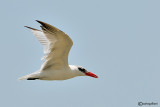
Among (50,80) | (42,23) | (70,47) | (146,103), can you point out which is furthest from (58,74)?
(146,103)

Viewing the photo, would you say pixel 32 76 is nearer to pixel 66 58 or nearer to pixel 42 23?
pixel 66 58

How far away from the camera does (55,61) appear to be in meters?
12.6

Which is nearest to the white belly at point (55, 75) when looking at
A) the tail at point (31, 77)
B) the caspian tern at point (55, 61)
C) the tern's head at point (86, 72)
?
the caspian tern at point (55, 61)

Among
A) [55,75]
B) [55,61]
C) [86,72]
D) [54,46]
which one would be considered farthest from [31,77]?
[86,72]

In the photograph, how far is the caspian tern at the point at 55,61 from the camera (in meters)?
11.8

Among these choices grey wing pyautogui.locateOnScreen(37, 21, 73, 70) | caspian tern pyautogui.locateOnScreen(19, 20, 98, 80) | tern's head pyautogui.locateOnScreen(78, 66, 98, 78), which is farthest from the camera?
tern's head pyautogui.locateOnScreen(78, 66, 98, 78)

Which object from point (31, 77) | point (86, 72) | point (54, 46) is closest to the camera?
point (54, 46)

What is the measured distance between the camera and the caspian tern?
1178 cm

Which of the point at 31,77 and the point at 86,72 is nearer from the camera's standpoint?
the point at 31,77

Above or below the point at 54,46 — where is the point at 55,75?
below

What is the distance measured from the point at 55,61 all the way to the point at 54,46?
749 millimetres

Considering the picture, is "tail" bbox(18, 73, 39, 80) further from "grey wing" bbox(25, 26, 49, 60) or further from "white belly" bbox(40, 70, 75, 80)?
"grey wing" bbox(25, 26, 49, 60)

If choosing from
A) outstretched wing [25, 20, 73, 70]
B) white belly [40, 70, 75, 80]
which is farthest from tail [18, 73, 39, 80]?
outstretched wing [25, 20, 73, 70]

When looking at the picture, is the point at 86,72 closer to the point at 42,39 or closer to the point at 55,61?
the point at 55,61
